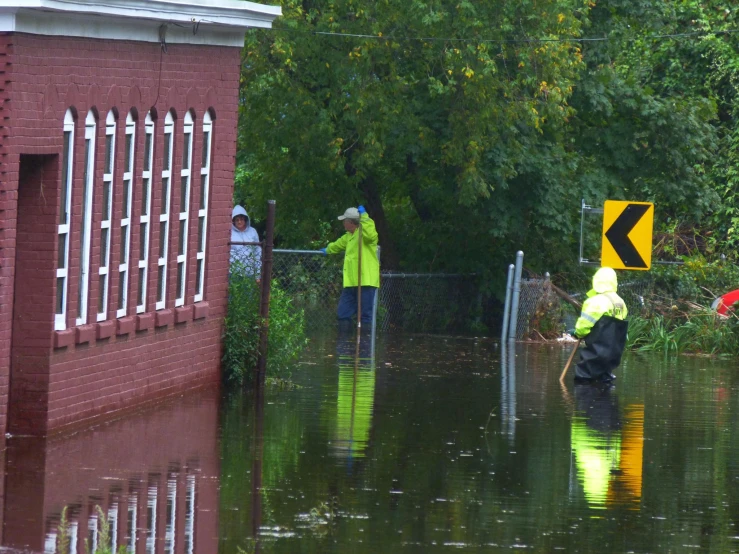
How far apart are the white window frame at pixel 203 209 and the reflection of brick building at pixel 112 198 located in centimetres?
1

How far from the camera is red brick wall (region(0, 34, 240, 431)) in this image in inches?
454

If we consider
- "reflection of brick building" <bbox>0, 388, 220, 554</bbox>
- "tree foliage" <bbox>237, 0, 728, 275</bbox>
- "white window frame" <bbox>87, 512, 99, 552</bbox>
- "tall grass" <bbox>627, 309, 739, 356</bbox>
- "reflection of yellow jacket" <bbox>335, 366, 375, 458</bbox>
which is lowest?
"white window frame" <bbox>87, 512, 99, 552</bbox>

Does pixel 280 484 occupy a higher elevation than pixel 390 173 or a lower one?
lower

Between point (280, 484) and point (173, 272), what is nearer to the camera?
point (280, 484)

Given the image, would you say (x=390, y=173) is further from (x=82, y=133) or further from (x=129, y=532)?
(x=129, y=532)

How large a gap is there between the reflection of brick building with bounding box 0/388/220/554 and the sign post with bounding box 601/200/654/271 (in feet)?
18.1

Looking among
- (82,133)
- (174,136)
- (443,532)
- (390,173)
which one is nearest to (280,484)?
(443,532)

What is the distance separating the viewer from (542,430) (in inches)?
535

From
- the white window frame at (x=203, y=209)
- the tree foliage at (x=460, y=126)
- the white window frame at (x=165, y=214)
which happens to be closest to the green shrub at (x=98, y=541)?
the white window frame at (x=165, y=214)

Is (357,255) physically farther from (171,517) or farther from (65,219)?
(171,517)

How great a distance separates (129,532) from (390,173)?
17.1 metres

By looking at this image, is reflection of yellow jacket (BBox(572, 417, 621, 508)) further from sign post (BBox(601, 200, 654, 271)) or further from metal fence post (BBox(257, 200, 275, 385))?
sign post (BBox(601, 200, 654, 271))

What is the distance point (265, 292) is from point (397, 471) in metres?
4.24

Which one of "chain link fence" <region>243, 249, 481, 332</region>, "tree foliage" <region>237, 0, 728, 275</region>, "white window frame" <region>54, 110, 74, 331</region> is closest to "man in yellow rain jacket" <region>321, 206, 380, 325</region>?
"chain link fence" <region>243, 249, 481, 332</region>
